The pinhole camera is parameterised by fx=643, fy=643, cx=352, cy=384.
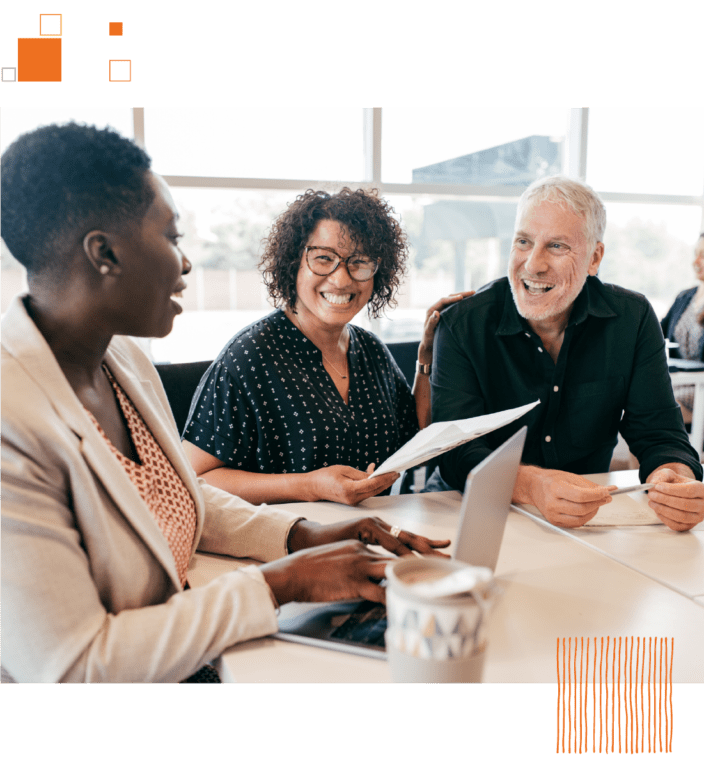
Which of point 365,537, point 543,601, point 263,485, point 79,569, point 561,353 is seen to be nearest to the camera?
point 79,569

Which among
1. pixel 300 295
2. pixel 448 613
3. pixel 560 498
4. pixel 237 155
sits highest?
pixel 237 155

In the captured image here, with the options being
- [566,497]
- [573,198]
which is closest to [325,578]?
[566,497]

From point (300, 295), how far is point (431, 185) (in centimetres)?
301

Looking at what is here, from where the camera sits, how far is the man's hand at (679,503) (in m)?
1.30

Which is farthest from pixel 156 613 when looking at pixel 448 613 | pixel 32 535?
pixel 448 613

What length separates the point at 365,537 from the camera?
1.12 m

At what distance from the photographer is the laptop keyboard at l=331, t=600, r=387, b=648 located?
876 millimetres

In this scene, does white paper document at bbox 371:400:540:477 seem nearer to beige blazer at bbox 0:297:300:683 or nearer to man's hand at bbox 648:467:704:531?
man's hand at bbox 648:467:704:531

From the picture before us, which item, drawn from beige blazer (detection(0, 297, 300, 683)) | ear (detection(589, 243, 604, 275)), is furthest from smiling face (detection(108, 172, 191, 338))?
ear (detection(589, 243, 604, 275))

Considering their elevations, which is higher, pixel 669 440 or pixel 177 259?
pixel 177 259

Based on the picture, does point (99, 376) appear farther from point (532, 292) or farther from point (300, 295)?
point (532, 292)

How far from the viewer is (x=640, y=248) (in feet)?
17.5

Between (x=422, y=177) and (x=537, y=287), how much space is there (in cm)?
303
